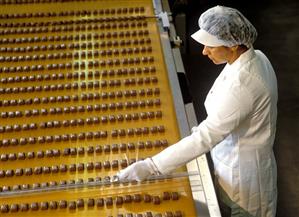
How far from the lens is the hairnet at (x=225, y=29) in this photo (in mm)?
1817

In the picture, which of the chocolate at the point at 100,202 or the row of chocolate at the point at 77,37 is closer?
the chocolate at the point at 100,202

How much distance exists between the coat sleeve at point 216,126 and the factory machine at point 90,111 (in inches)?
7.6

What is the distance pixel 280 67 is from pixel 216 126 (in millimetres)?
2919

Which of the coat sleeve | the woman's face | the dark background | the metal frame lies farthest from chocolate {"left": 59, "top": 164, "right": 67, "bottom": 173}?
the dark background

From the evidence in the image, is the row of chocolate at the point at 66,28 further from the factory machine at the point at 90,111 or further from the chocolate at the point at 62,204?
the chocolate at the point at 62,204

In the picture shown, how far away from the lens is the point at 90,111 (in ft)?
8.02

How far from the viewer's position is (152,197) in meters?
1.98

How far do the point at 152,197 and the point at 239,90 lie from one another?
0.64m

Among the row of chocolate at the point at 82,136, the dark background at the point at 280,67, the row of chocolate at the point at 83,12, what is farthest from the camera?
the dark background at the point at 280,67

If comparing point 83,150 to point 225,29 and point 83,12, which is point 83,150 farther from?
point 83,12

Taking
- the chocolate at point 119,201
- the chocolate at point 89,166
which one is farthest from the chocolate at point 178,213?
the chocolate at point 89,166

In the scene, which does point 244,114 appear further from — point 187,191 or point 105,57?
point 105,57

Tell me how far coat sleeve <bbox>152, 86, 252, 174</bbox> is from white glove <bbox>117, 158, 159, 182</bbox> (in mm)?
71

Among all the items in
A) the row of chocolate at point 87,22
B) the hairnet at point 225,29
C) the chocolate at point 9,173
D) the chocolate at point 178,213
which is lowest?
the chocolate at point 178,213
